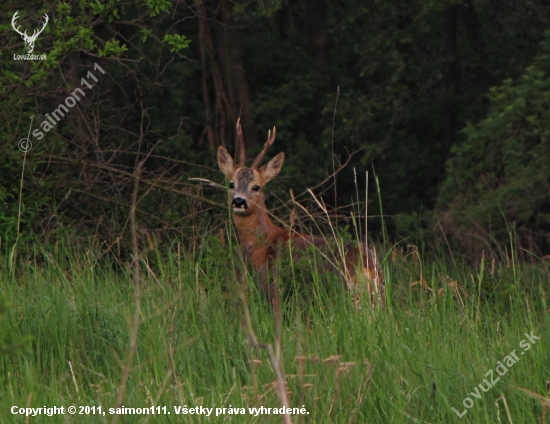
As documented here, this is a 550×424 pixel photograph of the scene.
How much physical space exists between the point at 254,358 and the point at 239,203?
405 cm

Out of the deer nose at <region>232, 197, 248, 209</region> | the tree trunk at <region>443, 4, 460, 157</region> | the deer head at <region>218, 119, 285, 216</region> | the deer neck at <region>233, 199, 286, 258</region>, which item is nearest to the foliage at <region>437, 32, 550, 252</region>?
the deer head at <region>218, 119, 285, 216</region>

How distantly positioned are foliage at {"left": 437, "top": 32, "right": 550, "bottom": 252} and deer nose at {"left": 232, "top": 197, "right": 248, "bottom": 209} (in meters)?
5.61

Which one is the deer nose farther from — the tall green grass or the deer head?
the tall green grass

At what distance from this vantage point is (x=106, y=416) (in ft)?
10.1

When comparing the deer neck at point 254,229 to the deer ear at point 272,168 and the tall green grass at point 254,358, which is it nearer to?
the deer ear at point 272,168

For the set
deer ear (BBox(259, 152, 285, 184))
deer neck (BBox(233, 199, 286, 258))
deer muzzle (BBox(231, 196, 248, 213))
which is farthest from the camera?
deer ear (BBox(259, 152, 285, 184))

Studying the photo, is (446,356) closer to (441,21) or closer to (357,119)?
(357,119)

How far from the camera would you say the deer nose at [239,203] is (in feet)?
24.8

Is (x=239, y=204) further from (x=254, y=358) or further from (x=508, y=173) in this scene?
(x=508, y=173)

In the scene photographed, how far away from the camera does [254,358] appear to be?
3.60 m

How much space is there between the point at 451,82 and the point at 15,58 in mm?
14507

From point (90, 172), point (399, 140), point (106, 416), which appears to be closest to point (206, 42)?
point (399, 140)

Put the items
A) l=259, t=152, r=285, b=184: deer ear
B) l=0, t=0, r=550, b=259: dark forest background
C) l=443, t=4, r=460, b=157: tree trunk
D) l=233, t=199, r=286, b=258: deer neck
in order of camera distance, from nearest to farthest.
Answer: l=233, t=199, r=286, b=258: deer neck → l=259, t=152, r=285, b=184: deer ear → l=0, t=0, r=550, b=259: dark forest background → l=443, t=4, r=460, b=157: tree trunk

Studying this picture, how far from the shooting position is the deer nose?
7.57 meters
